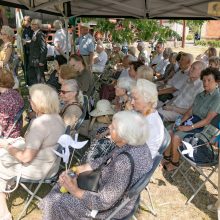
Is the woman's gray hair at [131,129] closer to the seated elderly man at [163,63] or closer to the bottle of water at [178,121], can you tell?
the bottle of water at [178,121]

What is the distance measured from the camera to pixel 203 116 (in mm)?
3879

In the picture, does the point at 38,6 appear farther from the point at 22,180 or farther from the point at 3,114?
the point at 22,180

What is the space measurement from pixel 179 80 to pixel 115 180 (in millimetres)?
3666

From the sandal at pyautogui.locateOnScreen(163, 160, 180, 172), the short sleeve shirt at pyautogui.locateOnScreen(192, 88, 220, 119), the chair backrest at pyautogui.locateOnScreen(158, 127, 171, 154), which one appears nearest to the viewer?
the chair backrest at pyautogui.locateOnScreen(158, 127, 171, 154)

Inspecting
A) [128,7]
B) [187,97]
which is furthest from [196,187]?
[128,7]

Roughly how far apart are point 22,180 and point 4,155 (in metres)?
0.32

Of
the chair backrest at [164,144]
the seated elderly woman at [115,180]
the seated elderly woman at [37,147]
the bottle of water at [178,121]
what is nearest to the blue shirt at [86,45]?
the bottle of water at [178,121]

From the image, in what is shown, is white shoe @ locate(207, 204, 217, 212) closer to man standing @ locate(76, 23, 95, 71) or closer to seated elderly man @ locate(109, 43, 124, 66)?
man standing @ locate(76, 23, 95, 71)

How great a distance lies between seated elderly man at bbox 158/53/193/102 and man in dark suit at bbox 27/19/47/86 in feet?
9.81

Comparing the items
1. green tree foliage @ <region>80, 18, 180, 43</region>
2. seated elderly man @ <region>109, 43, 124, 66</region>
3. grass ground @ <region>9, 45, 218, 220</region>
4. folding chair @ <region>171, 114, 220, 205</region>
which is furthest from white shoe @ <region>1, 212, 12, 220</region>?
green tree foliage @ <region>80, 18, 180, 43</region>

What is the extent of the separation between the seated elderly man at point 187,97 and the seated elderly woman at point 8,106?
7.16 feet

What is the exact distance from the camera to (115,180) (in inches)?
82.0

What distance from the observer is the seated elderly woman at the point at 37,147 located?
2.70 meters

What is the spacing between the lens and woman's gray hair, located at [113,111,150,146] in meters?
2.17
